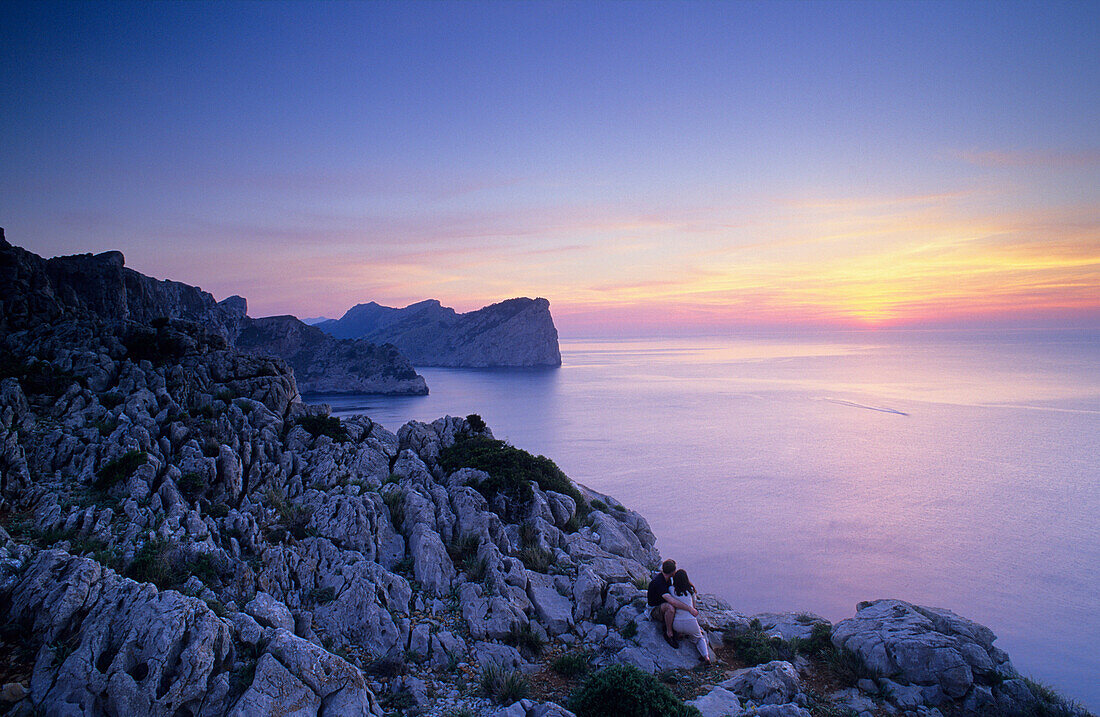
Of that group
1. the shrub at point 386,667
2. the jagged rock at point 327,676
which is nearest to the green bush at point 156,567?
the jagged rock at point 327,676

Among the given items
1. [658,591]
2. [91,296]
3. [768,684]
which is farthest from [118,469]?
[91,296]

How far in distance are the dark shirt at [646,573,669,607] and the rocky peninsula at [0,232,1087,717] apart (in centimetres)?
55

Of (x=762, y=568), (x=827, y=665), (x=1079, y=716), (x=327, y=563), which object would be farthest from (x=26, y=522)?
(x=762, y=568)

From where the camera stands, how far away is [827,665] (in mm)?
11508

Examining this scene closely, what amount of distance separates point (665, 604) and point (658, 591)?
36 centimetres

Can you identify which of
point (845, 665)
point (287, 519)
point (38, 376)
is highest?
point (38, 376)

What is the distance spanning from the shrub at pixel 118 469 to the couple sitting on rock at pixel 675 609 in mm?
13429

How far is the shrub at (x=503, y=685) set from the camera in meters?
9.53

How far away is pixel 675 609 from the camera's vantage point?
38.8 feet

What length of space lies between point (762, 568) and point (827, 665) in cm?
1572

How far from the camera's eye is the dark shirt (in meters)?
12.1

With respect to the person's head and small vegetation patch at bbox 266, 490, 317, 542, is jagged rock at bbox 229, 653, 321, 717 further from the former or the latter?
the person's head

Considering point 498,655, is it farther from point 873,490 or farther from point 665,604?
point 873,490

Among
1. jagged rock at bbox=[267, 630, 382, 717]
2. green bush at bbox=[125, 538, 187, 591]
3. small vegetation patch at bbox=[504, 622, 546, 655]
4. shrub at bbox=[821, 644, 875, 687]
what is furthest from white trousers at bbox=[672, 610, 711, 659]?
green bush at bbox=[125, 538, 187, 591]
